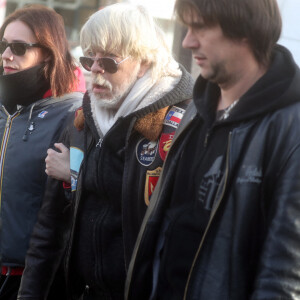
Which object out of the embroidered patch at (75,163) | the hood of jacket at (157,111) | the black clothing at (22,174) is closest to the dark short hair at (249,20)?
the hood of jacket at (157,111)

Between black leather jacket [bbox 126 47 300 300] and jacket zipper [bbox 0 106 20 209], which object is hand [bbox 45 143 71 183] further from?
black leather jacket [bbox 126 47 300 300]

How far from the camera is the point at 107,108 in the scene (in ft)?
9.68

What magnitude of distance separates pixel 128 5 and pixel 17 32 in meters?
1.07

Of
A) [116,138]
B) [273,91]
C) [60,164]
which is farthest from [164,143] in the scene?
[273,91]

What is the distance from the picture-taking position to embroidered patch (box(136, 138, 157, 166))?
2711 mm

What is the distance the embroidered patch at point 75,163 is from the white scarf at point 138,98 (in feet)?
0.60

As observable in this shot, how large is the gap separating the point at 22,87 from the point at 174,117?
53.4 inches

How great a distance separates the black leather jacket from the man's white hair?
877 millimetres

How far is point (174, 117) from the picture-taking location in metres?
2.75

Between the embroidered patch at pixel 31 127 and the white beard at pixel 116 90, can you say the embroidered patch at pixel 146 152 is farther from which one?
the embroidered patch at pixel 31 127

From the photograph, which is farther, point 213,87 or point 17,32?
point 17,32

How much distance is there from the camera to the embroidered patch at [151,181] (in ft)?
8.80

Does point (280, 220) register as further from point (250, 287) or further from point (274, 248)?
point (250, 287)

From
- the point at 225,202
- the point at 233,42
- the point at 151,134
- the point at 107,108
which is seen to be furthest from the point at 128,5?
the point at 225,202
